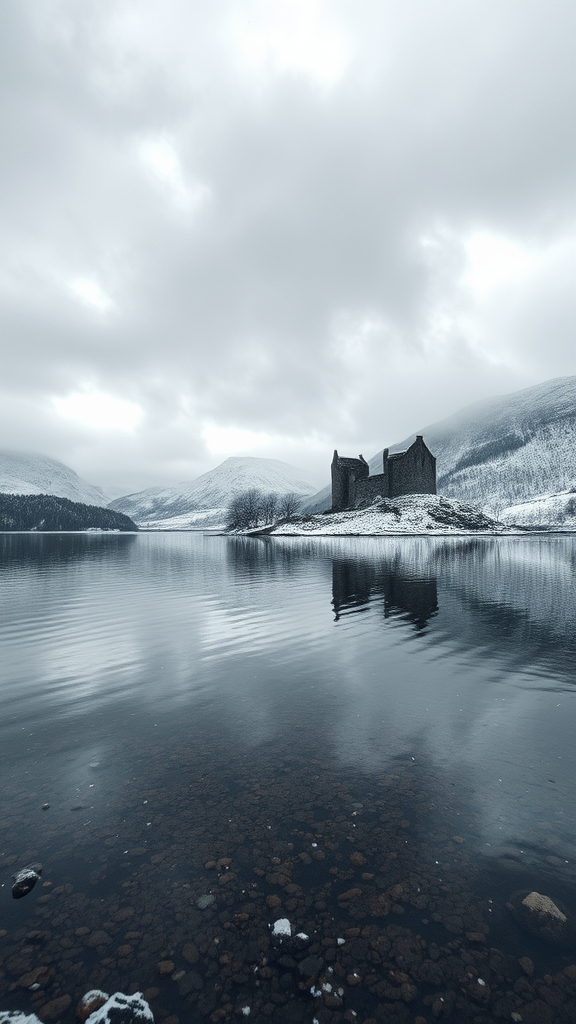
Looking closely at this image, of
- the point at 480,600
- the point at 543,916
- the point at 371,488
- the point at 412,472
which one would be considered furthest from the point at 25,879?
the point at 371,488

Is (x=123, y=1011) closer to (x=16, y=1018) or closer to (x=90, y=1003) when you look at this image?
(x=90, y=1003)

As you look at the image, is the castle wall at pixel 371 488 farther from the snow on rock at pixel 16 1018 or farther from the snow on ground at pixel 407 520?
the snow on rock at pixel 16 1018

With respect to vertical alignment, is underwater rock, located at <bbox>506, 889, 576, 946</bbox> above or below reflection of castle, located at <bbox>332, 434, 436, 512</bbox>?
below

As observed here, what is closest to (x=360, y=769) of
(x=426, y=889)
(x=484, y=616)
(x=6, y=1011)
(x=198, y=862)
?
(x=426, y=889)

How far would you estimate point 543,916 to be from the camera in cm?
585

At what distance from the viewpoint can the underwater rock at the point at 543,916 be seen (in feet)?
18.2

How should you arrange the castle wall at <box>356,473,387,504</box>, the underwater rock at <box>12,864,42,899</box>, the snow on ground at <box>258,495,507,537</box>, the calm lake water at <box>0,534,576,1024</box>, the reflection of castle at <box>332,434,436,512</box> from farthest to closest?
the castle wall at <box>356,473,387,504</box> → the reflection of castle at <box>332,434,436,512</box> → the snow on ground at <box>258,495,507,537</box> → the underwater rock at <box>12,864,42,899</box> → the calm lake water at <box>0,534,576,1024</box>

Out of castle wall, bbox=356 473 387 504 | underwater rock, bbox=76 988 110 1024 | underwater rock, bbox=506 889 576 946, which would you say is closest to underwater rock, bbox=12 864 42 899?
underwater rock, bbox=76 988 110 1024

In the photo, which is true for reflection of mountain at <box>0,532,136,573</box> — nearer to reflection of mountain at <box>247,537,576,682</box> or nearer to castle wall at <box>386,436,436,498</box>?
reflection of mountain at <box>247,537,576,682</box>

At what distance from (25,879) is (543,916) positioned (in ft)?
23.8

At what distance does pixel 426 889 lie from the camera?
6.30m

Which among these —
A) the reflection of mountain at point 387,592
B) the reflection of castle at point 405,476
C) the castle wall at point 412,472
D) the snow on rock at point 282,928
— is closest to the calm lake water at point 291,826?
the snow on rock at point 282,928

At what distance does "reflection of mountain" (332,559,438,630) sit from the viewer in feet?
84.6

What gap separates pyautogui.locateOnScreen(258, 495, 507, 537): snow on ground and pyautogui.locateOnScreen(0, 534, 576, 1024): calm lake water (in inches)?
4106
